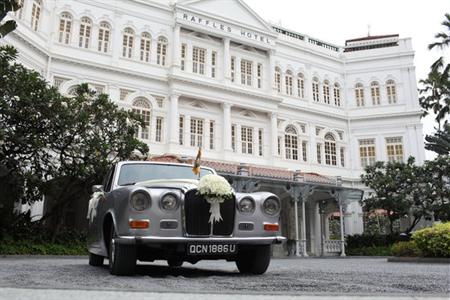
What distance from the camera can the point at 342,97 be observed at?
32.1 metres

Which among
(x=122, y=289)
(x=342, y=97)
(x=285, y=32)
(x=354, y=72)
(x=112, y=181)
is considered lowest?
(x=122, y=289)

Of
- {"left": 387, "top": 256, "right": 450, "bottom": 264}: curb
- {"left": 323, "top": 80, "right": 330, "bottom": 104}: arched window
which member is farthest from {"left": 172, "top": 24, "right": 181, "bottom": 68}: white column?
{"left": 387, "top": 256, "right": 450, "bottom": 264}: curb

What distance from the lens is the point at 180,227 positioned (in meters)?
5.15

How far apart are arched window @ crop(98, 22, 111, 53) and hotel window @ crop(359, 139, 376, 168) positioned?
61.9 ft

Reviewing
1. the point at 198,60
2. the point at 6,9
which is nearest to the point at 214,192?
the point at 6,9

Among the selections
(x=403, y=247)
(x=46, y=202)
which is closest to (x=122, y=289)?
(x=403, y=247)

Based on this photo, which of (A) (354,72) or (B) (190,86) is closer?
(B) (190,86)

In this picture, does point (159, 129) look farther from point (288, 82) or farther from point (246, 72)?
point (288, 82)

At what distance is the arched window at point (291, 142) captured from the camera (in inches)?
1112

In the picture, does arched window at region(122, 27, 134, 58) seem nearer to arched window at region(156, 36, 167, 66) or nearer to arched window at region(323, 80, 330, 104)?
arched window at region(156, 36, 167, 66)

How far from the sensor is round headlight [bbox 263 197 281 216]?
571cm

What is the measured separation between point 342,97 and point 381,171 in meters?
8.06

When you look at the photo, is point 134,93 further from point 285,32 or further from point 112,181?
point 112,181

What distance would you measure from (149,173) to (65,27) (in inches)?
765
